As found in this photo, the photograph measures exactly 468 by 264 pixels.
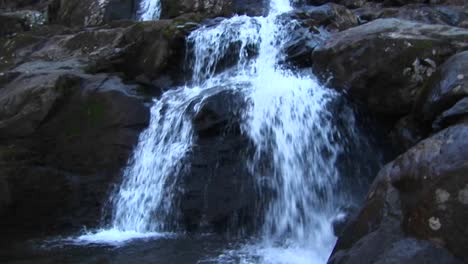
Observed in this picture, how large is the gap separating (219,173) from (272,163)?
0.81 meters

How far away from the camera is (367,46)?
27.7 ft

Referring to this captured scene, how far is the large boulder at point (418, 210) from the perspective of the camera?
15.5 ft

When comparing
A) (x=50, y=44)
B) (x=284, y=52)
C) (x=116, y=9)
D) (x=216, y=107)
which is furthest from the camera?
(x=116, y=9)

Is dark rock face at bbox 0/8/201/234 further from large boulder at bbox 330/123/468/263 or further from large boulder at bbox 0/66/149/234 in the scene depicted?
large boulder at bbox 330/123/468/263

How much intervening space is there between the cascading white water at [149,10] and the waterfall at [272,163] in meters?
5.62

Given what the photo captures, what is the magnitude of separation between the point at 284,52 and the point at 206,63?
1.50 m

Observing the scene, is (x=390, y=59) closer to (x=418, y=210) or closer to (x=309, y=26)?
(x=309, y=26)

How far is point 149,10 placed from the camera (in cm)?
1542

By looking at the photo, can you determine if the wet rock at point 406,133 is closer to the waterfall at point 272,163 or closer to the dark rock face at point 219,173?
the waterfall at point 272,163

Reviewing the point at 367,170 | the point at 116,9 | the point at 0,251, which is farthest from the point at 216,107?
the point at 116,9

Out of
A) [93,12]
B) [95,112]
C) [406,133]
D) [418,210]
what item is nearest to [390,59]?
[406,133]

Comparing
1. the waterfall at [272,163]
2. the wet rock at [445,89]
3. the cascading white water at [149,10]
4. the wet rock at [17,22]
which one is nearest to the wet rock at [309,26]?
the waterfall at [272,163]

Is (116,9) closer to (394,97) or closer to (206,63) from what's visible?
(206,63)

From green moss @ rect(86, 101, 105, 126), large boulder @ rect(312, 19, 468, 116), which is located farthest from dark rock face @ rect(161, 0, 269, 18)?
large boulder @ rect(312, 19, 468, 116)
